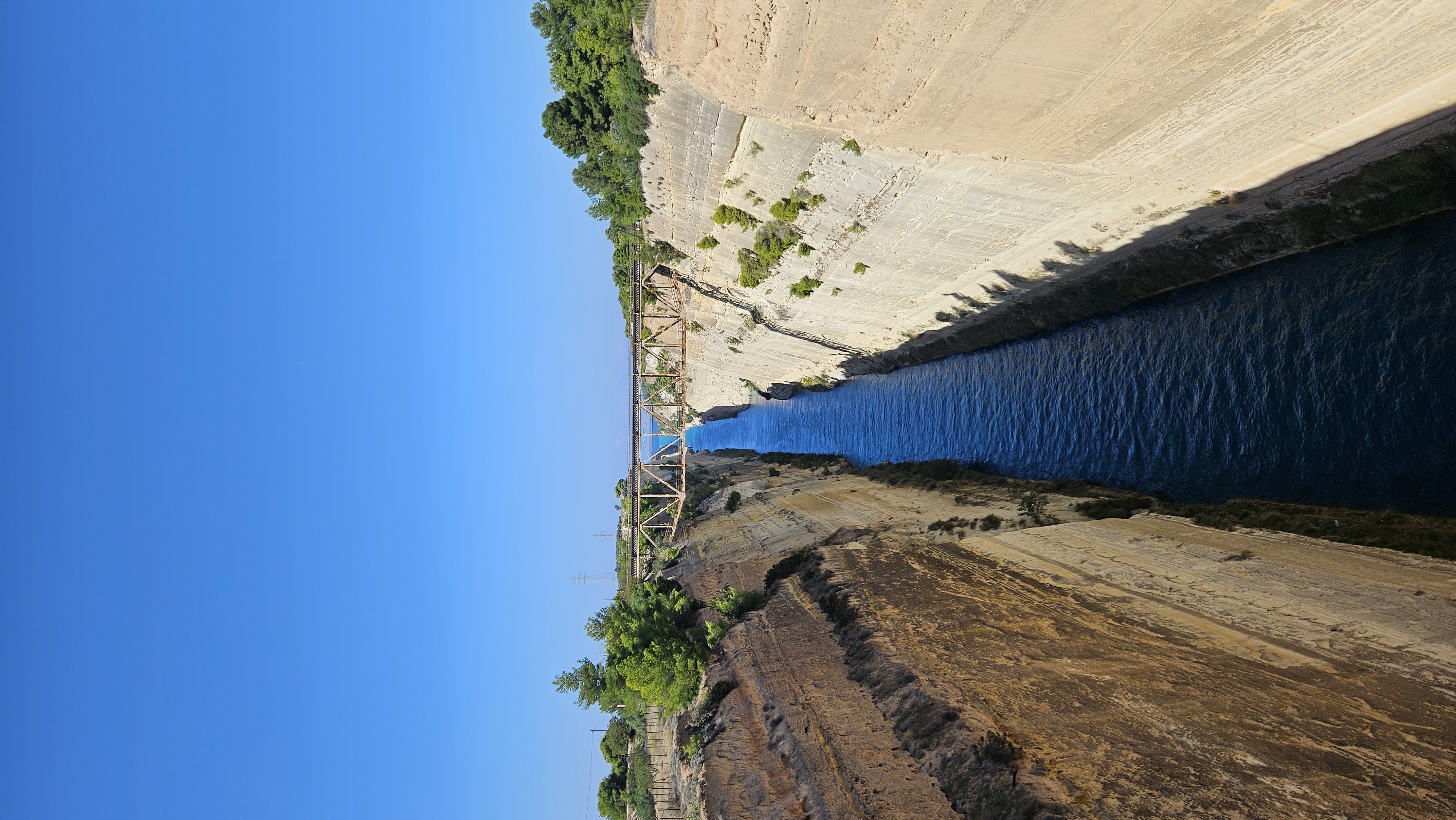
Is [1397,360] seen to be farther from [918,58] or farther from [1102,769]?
[1102,769]

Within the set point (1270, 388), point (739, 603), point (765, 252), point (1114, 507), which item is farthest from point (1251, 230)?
point (739, 603)

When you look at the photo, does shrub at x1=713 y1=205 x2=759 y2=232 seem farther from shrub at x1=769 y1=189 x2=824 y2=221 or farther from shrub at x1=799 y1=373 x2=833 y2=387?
shrub at x1=799 y1=373 x2=833 y2=387

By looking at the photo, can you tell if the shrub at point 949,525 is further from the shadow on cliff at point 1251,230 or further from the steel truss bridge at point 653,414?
the steel truss bridge at point 653,414

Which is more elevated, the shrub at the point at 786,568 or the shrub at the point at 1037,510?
the shrub at the point at 1037,510

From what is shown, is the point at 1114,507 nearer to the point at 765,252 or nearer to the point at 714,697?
the point at 714,697

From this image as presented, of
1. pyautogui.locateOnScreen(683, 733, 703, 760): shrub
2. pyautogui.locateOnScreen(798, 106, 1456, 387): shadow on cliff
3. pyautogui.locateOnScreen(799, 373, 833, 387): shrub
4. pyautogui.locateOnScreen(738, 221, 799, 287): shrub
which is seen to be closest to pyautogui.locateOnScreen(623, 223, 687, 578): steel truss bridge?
pyautogui.locateOnScreen(738, 221, 799, 287): shrub

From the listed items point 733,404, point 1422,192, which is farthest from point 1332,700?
point 733,404

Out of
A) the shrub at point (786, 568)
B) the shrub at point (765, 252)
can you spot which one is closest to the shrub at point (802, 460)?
the shrub at point (765, 252)

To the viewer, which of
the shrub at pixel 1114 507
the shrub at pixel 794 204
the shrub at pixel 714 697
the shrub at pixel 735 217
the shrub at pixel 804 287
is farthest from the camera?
the shrub at pixel 804 287
